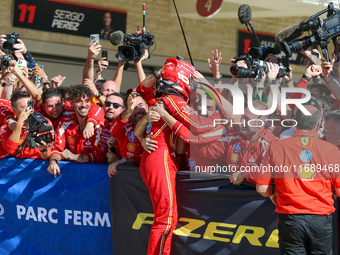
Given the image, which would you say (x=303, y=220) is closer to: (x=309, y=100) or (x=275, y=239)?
(x=275, y=239)

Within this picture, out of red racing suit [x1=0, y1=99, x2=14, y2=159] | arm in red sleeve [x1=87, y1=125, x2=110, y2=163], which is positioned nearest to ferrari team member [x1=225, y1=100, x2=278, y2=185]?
arm in red sleeve [x1=87, y1=125, x2=110, y2=163]

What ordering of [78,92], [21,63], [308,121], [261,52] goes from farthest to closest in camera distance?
[21,63] → [78,92] → [261,52] → [308,121]

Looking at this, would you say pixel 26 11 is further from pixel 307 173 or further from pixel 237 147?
pixel 307 173

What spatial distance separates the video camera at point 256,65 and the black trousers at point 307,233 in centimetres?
133

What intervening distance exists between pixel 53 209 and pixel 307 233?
2.54m

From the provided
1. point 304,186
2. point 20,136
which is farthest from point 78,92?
point 304,186

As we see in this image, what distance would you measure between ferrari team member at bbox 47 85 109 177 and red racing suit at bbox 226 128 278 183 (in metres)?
1.42

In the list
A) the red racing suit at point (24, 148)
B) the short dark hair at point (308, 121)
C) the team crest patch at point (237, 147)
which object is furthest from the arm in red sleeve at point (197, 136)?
the red racing suit at point (24, 148)

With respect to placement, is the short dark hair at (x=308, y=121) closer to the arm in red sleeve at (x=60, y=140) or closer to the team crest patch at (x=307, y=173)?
the team crest patch at (x=307, y=173)

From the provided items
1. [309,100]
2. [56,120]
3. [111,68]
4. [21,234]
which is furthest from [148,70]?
[309,100]

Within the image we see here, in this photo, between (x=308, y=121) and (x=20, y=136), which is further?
(x=20, y=136)

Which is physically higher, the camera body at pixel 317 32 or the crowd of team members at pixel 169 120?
the camera body at pixel 317 32

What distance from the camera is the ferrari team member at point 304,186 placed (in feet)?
10.7

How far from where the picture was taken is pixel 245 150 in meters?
3.98
